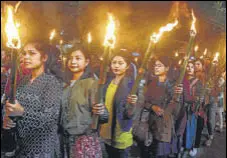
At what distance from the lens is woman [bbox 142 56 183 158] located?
4008 mm

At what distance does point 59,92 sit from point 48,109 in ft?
0.76

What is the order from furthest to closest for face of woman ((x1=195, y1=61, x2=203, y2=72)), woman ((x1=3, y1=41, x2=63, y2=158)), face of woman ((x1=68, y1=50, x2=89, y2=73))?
face of woman ((x1=195, y1=61, x2=203, y2=72))
face of woman ((x1=68, y1=50, x2=89, y2=73))
woman ((x1=3, y1=41, x2=63, y2=158))

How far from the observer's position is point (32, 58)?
3.17 metres

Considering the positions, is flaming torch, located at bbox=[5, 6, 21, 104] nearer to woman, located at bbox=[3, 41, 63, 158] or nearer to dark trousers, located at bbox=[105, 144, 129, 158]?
woman, located at bbox=[3, 41, 63, 158]

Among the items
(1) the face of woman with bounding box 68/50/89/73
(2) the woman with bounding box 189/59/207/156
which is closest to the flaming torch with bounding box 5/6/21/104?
(1) the face of woman with bounding box 68/50/89/73

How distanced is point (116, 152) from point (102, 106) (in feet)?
2.92

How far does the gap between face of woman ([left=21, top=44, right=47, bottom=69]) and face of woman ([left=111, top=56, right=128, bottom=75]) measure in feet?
3.21

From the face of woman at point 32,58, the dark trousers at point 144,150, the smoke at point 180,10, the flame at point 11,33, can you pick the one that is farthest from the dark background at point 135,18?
the flame at point 11,33

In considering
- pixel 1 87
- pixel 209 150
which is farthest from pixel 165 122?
pixel 1 87

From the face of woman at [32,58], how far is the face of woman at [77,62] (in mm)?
342

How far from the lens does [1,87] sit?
4707 mm

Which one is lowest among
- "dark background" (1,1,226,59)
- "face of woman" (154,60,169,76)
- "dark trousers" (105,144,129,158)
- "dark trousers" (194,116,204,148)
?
"dark trousers" (105,144,129,158)

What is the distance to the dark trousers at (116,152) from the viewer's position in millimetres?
3618

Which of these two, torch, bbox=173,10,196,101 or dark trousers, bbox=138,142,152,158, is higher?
torch, bbox=173,10,196,101
